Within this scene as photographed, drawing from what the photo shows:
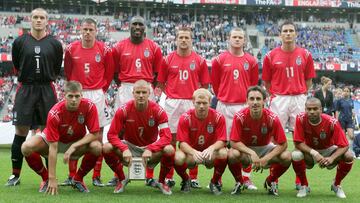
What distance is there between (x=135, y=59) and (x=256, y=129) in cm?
190

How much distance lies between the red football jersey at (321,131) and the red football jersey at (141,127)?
1.43 meters

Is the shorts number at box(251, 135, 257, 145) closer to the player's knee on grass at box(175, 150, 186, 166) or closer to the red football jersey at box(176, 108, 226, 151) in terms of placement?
the red football jersey at box(176, 108, 226, 151)

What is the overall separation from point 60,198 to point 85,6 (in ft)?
130

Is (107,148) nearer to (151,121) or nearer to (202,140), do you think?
(151,121)

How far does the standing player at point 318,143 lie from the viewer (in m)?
6.84

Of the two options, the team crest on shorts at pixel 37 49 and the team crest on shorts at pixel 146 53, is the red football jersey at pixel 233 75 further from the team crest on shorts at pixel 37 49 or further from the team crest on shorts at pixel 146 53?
the team crest on shorts at pixel 37 49

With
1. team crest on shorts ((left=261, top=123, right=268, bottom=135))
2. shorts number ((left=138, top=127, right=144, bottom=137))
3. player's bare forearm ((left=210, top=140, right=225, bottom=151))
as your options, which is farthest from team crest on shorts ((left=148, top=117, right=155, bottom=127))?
team crest on shorts ((left=261, top=123, right=268, bottom=135))

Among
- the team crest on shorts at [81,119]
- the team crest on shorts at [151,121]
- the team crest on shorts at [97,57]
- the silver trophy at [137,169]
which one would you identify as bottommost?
the silver trophy at [137,169]

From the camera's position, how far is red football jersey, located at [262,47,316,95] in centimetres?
796

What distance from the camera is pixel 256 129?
7043 millimetres

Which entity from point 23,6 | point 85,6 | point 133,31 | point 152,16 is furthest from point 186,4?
point 133,31

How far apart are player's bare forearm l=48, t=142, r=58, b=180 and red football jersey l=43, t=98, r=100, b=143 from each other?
0.20 ft

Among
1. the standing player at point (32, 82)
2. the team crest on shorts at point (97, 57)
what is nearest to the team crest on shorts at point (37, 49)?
the standing player at point (32, 82)

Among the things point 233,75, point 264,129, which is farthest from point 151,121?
point 233,75
